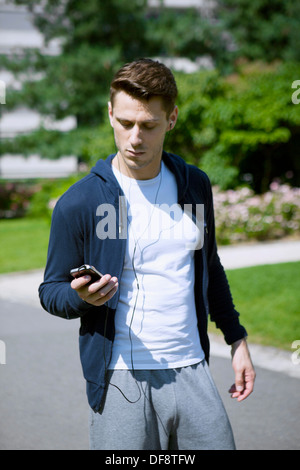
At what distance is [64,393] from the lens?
4770 mm

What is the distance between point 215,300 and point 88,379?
662 mm

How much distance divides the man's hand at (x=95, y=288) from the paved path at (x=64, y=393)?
239 cm

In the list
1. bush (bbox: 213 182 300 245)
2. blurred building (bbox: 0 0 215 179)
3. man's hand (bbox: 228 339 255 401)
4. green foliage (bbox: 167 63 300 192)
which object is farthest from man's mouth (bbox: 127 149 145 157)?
blurred building (bbox: 0 0 215 179)

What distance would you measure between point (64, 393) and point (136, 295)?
10.0 ft

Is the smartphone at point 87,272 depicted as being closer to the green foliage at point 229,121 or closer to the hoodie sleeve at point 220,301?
the hoodie sleeve at point 220,301

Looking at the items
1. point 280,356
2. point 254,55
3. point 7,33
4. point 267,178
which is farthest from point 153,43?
point 280,356

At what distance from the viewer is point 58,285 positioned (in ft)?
6.52

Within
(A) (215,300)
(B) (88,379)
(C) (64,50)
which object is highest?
(C) (64,50)

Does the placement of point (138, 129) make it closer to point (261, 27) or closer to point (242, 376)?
point (242, 376)

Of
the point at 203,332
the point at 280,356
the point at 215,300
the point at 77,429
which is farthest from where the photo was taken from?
the point at 280,356

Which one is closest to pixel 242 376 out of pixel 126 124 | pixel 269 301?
pixel 126 124

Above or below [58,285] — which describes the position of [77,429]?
below

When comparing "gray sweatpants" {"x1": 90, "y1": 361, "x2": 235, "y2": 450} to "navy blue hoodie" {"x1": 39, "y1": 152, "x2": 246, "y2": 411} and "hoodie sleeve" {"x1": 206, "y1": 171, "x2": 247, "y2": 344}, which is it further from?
"hoodie sleeve" {"x1": 206, "y1": 171, "x2": 247, "y2": 344}

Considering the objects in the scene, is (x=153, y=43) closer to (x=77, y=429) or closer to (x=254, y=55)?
(x=254, y=55)
